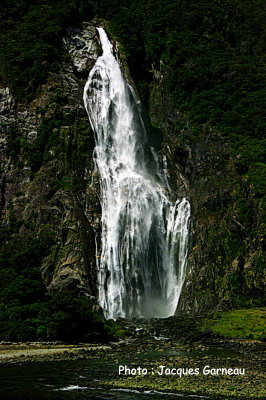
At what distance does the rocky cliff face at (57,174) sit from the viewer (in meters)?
48.3

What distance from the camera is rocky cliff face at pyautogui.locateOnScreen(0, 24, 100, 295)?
48.3 metres

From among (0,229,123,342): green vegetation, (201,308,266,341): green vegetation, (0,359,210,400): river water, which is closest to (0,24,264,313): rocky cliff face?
(201,308,266,341): green vegetation

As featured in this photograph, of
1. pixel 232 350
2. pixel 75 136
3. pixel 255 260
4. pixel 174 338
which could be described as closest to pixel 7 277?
pixel 174 338

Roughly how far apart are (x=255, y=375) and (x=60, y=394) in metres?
7.62

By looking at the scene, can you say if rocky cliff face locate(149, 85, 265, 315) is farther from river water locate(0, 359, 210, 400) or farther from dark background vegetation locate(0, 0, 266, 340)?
river water locate(0, 359, 210, 400)

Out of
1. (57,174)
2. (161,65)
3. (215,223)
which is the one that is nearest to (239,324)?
(215,223)

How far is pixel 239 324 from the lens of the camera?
35.5m

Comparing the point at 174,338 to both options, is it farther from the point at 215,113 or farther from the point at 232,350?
the point at 215,113

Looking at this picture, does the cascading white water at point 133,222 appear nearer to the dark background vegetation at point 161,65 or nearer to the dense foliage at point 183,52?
the dark background vegetation at point 161,65

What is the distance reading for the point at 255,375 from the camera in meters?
20.7

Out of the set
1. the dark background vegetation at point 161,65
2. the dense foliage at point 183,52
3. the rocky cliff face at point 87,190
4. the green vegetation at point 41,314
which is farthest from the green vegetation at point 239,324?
the dense foliage at point 183,52

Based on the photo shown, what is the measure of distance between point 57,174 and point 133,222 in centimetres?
1057

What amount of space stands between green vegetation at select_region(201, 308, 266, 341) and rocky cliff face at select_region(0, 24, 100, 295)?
11.6 metres

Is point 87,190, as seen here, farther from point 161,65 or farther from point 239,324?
point 239,324
